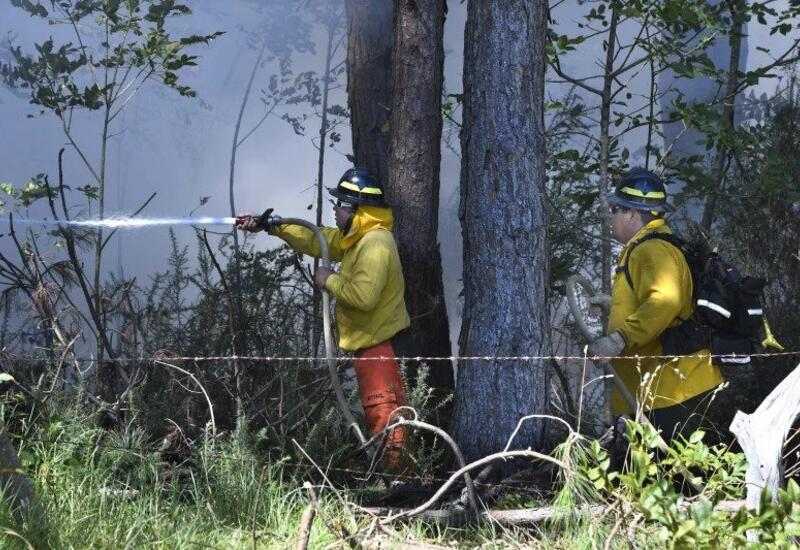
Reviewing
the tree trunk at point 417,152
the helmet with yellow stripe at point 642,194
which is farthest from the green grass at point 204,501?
the tree trunk at point 417,152

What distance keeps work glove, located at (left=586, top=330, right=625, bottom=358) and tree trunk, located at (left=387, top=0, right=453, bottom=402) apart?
1414 millimetres

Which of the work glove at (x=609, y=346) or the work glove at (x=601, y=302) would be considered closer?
the work glove at (x=609, y=346)

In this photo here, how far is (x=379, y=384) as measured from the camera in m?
6.35

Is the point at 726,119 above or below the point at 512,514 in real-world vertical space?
above

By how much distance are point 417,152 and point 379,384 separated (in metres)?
1.32

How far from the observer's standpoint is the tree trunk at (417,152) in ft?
22.7

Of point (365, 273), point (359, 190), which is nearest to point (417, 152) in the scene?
point (359, 190)

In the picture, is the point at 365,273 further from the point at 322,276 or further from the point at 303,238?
the point at 303,238

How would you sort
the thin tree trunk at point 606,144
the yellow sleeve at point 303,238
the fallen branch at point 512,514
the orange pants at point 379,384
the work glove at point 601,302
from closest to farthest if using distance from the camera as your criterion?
1. the fallen branch at point 512,514
2. the work glove at point 601,302
3. the orange pants at point 379,384
4. the yellow sleeve at point 303,238
5. the thin tree trunk at point 606,144

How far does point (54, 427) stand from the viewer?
17.5ft

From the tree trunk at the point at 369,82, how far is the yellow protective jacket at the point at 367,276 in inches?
36.3

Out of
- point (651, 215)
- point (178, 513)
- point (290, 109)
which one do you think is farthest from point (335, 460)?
point (290, 109)

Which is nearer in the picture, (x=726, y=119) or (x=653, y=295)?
(x=653, y=295)

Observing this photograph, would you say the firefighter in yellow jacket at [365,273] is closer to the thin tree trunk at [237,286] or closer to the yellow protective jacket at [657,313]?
the thin tree trunk at [237,286]
